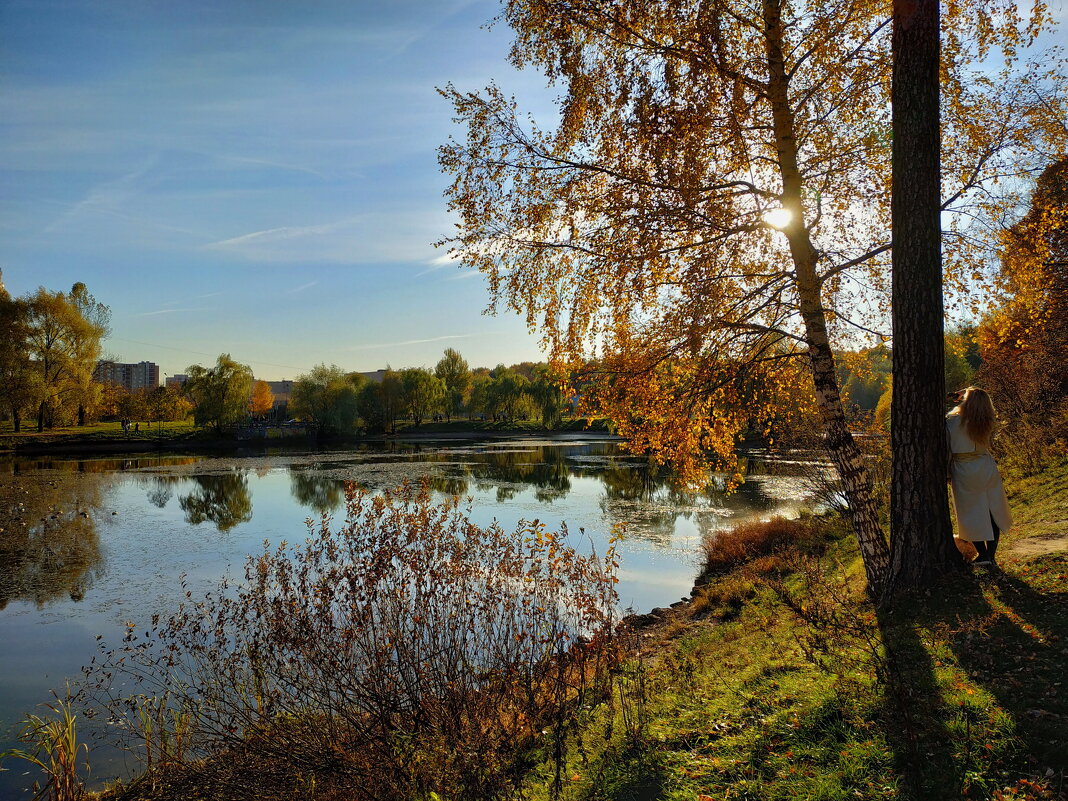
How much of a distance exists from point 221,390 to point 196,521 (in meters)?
49.0

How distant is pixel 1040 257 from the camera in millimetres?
6562

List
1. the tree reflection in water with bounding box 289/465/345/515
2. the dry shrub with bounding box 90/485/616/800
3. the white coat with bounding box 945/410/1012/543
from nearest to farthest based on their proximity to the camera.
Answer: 1. the dry shrub with bounding box 90/485/616/800
2. the white coat with bounding box 945/410/1012/543
3. the tree reflection in water with bounding box 289/465/345/515

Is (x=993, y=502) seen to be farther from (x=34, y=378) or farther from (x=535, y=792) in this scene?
(x=34, y=378)

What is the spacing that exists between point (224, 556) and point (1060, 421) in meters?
19.2

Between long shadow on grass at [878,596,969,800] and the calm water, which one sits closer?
long shadow on grass at [878,596,969,800]

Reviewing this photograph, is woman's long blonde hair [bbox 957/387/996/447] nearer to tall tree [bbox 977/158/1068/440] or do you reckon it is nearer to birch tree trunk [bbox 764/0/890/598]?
birch tree trunk [bbox 764/0/890/598]

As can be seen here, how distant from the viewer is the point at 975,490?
5520 mm

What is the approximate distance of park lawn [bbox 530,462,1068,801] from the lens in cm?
324

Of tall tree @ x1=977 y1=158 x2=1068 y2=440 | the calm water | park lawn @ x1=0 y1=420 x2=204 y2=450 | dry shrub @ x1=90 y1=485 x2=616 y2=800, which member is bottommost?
the calm water

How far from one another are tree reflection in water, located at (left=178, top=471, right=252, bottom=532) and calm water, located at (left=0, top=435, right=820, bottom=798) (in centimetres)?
9

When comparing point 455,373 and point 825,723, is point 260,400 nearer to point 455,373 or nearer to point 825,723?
point 455,373

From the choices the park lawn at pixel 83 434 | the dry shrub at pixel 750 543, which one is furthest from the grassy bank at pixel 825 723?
the park lawn at pixel 83 434

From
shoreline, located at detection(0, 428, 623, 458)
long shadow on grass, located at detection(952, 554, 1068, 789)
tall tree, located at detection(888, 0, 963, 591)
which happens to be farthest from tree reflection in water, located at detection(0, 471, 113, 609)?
shoreline, located at detection(0, 428, 623, 458)

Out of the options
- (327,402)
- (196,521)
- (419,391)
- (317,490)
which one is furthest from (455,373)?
(196,521)
